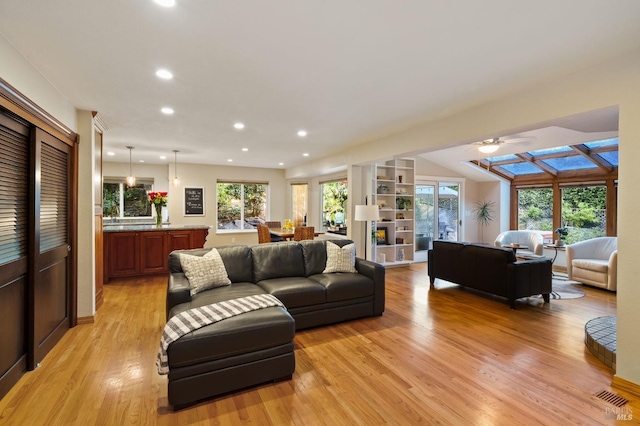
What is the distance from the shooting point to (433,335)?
3.22 meters

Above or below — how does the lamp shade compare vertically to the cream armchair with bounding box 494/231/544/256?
above

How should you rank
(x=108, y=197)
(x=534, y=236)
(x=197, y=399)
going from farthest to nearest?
(x=108, y=197), (x=534, y=236), (x=197, y=399)

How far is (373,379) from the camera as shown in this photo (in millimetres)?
2404

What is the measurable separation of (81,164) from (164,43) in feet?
7.26

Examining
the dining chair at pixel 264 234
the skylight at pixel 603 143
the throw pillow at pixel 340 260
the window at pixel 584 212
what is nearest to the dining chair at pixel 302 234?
the dining chair at pixel 264 234

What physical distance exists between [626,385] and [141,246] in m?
6.48

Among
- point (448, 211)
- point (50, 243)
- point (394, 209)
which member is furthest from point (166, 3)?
point (448, 211)

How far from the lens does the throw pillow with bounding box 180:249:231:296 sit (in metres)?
3.15

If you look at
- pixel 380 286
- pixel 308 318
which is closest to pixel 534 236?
pixel 380 286

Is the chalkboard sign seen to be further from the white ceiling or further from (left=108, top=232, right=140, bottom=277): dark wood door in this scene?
the white ceiling

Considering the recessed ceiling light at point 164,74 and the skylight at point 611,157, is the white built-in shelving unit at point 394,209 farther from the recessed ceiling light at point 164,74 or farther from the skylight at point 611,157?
the recessed ceiling light at point 164,74

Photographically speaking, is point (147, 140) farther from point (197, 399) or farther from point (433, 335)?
point (433, 335)

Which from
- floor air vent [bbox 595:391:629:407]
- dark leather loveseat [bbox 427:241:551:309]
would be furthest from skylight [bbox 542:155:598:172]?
floor air vent [bbox 595:391:629:407]

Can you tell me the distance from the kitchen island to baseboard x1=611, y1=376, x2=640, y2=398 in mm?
5918
